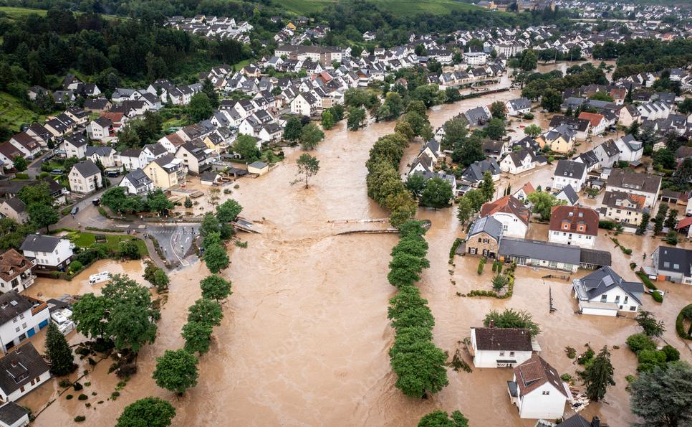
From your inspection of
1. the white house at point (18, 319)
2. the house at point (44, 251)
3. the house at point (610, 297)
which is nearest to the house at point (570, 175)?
the house at point (610, 297)

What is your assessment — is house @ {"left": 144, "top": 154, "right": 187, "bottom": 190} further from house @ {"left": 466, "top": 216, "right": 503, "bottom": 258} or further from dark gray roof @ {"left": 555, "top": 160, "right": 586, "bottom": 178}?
dark gray roof @ {"left": 555, "top": 160, "right": 586, "bottom": 178}

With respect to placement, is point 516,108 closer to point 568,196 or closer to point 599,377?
point 568,196

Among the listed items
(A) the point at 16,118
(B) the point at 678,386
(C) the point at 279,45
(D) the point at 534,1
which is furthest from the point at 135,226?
(D) the point at 534,1

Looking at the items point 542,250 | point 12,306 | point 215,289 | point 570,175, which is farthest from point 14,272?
point 570,175

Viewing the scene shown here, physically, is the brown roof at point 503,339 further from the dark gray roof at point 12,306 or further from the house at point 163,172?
the house at point 163,172

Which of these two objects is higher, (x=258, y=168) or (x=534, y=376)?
(x=534, y=376)

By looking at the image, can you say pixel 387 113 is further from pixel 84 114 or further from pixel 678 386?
pixel 678 386
